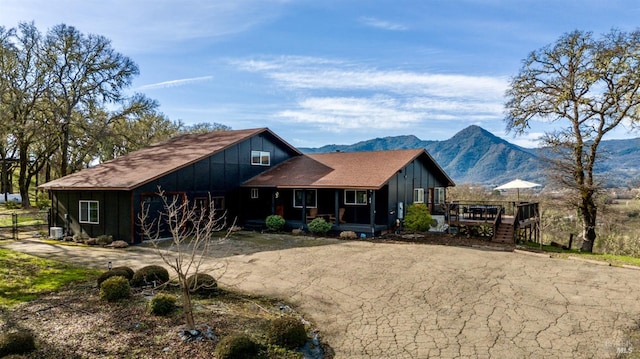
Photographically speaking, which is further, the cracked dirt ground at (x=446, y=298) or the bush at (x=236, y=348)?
the cracked dirt ground at (x=446, y=298)

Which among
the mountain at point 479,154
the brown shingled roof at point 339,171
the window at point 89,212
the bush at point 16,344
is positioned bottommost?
the bush at point 16,344

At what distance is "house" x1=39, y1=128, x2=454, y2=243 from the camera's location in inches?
660

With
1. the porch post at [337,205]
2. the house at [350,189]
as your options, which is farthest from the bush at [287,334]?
the porch post at [337,205]

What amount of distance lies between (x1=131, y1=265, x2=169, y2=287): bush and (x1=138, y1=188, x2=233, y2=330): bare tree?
0.35 metres

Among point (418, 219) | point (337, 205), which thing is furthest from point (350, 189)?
point (418, 219)

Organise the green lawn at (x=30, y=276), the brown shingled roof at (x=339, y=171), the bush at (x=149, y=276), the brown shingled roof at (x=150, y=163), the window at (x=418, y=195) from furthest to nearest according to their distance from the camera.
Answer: the window at (x=418, y=195) < the brown shingled roof at (x=339, y=171) < the brown shingled roof at (x=150, y=163) < the bush at (x=149, y=276) < the green lawn at (x=30, y=276)

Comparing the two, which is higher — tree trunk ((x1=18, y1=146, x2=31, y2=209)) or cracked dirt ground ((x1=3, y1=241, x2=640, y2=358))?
tree trunk ((x1=18, y1=146, x2=31, y2=209))

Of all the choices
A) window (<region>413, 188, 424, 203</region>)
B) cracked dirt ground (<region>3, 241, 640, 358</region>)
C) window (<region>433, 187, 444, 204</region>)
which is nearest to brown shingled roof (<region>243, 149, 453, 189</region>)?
window (<region>433, 187, 444, 204</region>)

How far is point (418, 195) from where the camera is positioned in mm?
21734

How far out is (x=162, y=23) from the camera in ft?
46.2

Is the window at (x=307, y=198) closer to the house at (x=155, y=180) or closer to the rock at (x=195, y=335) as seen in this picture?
the house at (x=155, y=180)

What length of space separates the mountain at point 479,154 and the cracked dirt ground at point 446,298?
102575 mm

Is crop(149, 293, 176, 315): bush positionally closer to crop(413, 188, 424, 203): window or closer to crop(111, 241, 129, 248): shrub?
crop(111, 241, 129, 248): shrub

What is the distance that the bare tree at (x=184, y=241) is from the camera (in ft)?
21.0
